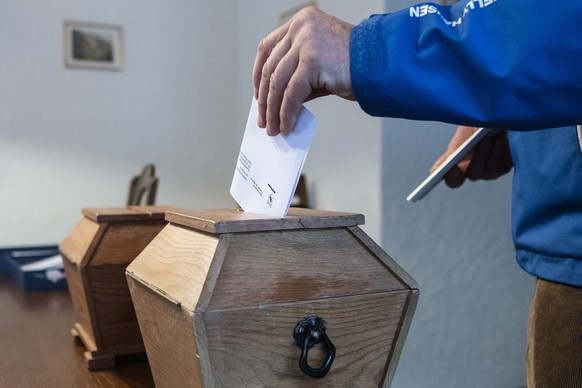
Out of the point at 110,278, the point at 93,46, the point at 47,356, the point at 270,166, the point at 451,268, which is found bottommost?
the point at 451,268

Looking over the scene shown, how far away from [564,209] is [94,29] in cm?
275

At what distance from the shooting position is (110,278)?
1081 mm

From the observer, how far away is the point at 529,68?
0.65 meters

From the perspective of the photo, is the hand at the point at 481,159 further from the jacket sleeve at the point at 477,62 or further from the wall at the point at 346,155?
the wall at the point at 346,155

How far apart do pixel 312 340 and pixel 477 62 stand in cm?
34

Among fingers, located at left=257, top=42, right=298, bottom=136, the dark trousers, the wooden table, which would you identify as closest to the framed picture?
the wooden table

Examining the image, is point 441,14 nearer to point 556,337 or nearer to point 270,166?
point 270,166

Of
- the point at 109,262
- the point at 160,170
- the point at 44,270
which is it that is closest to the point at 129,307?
the point at 109,262

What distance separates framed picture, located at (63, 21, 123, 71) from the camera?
127 inches

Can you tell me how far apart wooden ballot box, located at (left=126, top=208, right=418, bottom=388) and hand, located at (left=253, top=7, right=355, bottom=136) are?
0.44 feet

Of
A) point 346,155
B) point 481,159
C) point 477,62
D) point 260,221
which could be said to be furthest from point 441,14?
point 346,155

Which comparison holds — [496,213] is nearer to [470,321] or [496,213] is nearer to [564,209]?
[470,321]

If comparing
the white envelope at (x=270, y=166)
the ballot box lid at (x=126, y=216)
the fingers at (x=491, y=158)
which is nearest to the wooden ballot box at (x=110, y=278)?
the ballot box lid at (x=126, y=216)

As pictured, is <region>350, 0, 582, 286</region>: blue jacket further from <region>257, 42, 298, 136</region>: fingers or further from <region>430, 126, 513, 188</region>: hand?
<region>430, 126, 513, 188</region>: hand
